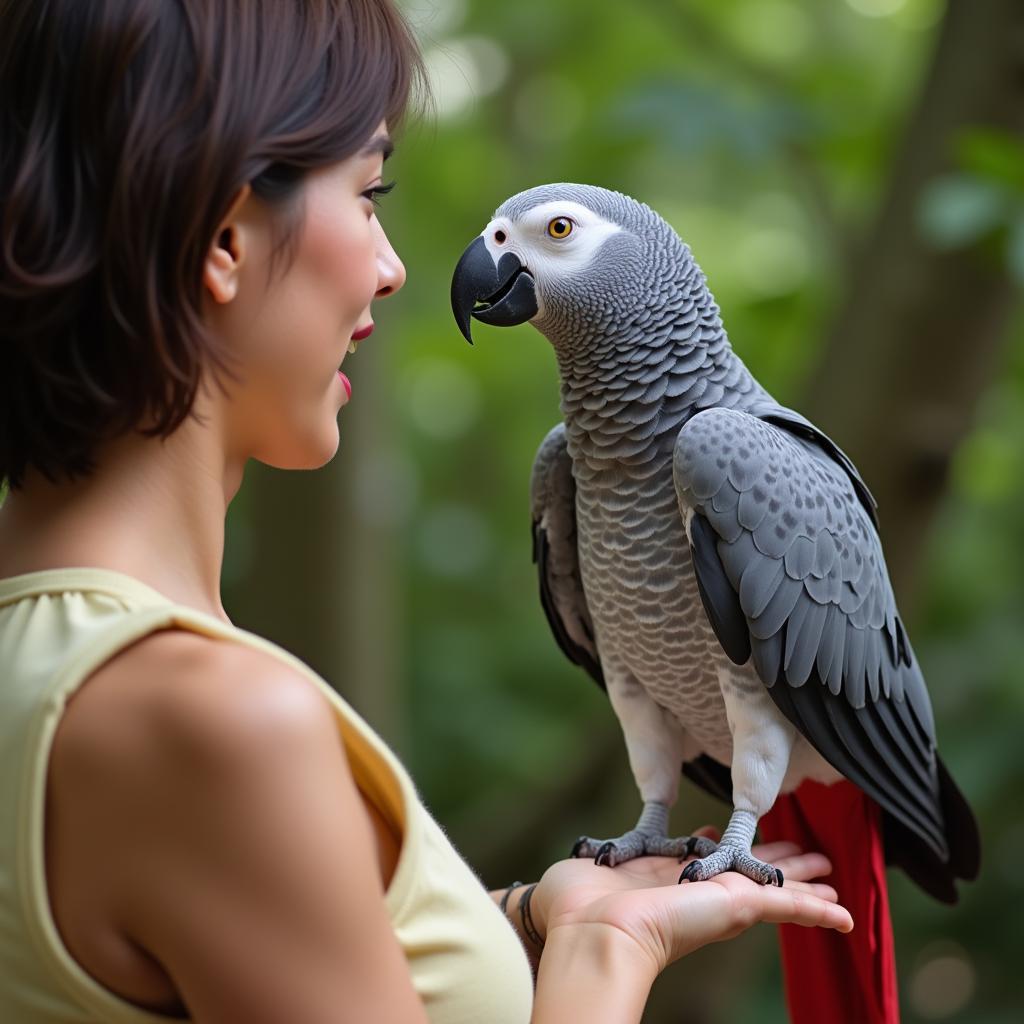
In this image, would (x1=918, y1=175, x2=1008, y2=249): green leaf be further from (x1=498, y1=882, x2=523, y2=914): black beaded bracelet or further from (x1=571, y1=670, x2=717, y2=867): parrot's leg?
(x1=498, y1=882, x2=523, y2=914): black beaded bracelet

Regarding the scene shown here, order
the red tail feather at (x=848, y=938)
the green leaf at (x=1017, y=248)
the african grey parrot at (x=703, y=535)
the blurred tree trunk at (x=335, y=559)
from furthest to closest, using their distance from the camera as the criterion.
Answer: the blurred tree trunk at (x=335, y=559)
the green leaf at (x=1017, y=248)
the red tail feather at (x=848, y=938)
the african grey parrot at (x=703, y=535)

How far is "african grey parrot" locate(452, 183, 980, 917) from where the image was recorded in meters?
0.90

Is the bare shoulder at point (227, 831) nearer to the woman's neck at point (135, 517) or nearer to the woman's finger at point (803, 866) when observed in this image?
the woman's neck at point (135, 517)

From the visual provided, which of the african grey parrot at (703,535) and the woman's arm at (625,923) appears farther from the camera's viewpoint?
the african grey parrot at (703,535)

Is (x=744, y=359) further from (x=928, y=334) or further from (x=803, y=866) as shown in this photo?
(x=803, y=866)

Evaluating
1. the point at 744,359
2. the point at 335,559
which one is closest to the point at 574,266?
the point at 335,559

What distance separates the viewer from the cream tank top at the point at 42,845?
22.0 inches

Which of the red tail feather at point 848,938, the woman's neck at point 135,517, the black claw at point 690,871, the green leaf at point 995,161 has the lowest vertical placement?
the red tail feather at point 848,938

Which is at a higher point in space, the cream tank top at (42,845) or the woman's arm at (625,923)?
the cream tank top at (42,845)

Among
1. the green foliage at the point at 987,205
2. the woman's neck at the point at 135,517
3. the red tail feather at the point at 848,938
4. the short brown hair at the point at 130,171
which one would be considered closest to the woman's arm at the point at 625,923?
the red tail feather at the point at 848,938

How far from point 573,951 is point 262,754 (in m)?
0.34

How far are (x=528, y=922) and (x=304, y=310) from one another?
1.80 ft

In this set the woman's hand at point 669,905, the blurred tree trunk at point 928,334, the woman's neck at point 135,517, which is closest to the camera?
the woman's neck at point 135,517

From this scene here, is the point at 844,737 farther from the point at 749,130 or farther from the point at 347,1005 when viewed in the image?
the point at 749,130
